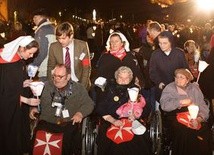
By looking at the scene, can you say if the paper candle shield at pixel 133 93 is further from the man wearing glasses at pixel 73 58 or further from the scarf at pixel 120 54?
the scarf at pixel 120 54

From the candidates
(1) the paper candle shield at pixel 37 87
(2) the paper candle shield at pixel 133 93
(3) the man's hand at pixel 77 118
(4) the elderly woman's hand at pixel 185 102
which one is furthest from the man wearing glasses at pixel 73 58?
(4) the elderly woman's hand at pixel 185 102

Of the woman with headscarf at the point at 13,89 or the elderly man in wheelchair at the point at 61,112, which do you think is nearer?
the woman with headscarf at the point at 13,89

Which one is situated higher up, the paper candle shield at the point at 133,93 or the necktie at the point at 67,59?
the necktie at the point at 67,59

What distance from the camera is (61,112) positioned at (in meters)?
5.91

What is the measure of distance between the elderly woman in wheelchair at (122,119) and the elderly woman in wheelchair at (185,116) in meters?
0.44

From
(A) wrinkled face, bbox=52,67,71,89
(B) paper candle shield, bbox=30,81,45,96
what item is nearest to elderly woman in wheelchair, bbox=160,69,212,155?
(A) wrinkled face, bbox=52,67,71,89

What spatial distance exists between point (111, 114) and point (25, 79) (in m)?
1.42

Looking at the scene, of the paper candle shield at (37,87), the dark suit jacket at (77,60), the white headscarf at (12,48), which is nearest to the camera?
the white headscarf at (12,48)

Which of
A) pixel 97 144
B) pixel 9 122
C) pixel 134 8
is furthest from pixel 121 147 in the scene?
pixel 134 8

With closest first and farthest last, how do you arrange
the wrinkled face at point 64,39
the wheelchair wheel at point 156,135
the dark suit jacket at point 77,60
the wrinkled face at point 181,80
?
the wheelchair wheel at point 156,135, the wrinkled face at point 181,80, the wrinkled face at point 64,39, the dark suit jacket at point 77,60

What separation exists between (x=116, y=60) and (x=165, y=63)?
0.85m

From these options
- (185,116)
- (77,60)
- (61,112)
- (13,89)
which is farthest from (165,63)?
(13,89)

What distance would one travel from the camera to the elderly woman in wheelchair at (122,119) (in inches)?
220

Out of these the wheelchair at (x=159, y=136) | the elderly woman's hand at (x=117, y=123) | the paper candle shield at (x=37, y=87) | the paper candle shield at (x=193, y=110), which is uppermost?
the paper candle shield at (x=37, y=87)
